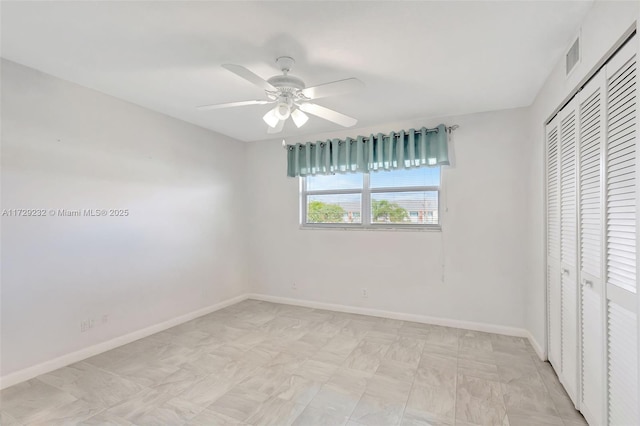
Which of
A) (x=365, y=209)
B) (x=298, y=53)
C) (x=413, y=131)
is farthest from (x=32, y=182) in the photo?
(x=413, y=131)

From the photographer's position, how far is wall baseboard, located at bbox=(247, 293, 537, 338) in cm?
324

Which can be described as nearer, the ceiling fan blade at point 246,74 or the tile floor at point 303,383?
the ceiling fan blade at point 246,74

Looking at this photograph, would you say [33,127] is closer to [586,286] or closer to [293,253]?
[293,253]

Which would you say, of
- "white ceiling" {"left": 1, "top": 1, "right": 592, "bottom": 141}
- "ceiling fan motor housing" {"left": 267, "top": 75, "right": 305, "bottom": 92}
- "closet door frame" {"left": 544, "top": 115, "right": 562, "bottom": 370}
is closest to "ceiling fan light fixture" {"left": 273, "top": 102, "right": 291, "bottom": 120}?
"ceiling fan motor housing" {"left": 267, "top": 75, "right": 305, "bottom": 92}

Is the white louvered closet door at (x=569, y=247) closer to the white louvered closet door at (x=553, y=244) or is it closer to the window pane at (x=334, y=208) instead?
the white louvered closet door at (x=553, y=244)

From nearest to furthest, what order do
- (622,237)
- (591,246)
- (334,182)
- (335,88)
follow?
(622,237) → (591,246) → (335,88) → (334,182)

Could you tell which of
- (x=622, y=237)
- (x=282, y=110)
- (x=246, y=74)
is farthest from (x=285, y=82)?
(x=622, y=237)

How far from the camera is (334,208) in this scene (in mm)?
4234

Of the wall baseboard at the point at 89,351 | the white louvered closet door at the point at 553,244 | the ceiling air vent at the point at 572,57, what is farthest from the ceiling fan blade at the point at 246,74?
the wall baseboard at the point at 89,351

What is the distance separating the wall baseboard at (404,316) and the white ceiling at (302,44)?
239 centimetres

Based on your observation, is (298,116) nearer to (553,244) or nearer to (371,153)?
(371,153)

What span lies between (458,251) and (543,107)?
63.9 inches

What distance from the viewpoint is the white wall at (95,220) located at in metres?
2.35

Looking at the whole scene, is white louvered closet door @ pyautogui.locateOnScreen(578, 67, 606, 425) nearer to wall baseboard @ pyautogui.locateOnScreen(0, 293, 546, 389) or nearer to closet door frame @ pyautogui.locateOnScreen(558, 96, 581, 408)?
closet door frame @ pyautogui.locateOnScreen(558, 96, 581, 408)
